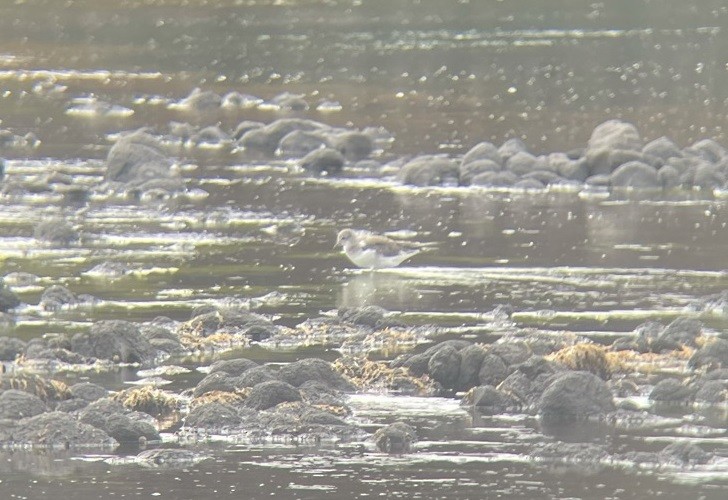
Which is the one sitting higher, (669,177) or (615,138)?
(615,138)

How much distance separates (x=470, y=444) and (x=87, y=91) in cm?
3783

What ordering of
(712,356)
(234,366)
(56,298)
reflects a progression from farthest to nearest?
1. (56,298)
2. (712,356)
3. (234,366)

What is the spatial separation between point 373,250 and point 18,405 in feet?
31.1

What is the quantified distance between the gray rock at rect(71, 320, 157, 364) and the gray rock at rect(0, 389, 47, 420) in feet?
9.40

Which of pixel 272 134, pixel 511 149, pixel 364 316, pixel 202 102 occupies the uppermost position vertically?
pixel 202 102

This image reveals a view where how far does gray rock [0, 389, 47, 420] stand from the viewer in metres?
17.8

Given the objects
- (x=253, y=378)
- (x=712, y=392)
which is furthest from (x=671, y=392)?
(x=253, y=378)

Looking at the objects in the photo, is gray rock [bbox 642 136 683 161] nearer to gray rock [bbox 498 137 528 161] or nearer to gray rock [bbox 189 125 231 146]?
gray rock [bbox 498 137 528 161]

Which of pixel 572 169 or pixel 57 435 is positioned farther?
pixel 572 169

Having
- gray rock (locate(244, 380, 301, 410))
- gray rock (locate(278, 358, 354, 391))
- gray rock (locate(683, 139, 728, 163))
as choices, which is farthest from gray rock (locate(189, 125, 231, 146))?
gray rock (locate(244, 380, 301, 410))

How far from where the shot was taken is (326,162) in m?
38.8

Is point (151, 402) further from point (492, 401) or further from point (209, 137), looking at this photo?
point (209, 137)

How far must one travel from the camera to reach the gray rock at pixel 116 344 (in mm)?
20844

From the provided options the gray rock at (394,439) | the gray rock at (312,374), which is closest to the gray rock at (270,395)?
the gray rock at (312,374)
